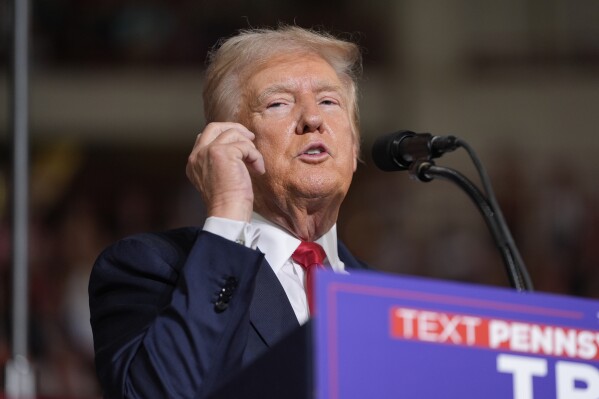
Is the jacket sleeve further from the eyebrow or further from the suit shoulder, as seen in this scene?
the eyebrow

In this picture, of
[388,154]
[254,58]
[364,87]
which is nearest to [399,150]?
[388,154]

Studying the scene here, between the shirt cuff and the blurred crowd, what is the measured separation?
2.78 meters

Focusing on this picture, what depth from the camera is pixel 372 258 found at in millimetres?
6426

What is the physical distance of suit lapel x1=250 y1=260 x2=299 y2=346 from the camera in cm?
217

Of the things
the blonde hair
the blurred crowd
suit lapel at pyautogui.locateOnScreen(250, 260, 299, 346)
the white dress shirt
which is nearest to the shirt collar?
the white dress shirt

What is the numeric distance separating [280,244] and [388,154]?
290 millimetres

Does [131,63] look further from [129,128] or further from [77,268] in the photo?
[77,268]

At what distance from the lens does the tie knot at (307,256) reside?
244 cm

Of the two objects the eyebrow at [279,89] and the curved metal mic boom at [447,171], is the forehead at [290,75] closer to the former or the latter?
the eyebrow at [279,89]

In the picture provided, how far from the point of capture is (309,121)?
247 centimetres

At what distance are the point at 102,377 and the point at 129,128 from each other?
693cm

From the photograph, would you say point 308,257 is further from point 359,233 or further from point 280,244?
point 359,233

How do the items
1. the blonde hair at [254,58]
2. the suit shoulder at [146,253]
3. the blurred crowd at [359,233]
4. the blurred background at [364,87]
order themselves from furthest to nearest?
1. the blurred background at [364,87]
2. the blurred crowd at [359,233]
3. the blonde hair at [254,58]
4. the suit shoulder at [146,253]

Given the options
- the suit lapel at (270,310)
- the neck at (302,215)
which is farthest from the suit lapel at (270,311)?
the neck at (302,215)
